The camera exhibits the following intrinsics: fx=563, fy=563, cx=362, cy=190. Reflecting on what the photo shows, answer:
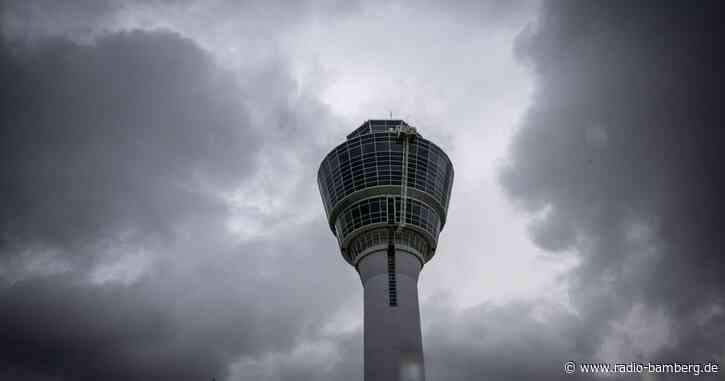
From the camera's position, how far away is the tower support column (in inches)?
3388

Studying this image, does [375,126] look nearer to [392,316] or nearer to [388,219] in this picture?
[388,219]

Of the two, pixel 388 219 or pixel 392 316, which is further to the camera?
pixel 388 219

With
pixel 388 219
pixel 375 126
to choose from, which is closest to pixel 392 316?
pixel 388 219

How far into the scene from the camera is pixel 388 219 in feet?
323

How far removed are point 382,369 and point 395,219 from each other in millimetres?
25838

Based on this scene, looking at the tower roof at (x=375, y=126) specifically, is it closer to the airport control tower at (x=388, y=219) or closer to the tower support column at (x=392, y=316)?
the airport control tower at (x=388, y=219)

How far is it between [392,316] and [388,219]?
1736 cm

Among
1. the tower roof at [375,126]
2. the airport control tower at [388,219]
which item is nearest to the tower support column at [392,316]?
the airport control tower at [388,219]

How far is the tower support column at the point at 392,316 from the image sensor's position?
282 ft

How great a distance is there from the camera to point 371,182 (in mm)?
102438

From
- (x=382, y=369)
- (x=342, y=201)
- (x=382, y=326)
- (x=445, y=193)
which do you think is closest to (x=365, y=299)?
(x=382, y=326)

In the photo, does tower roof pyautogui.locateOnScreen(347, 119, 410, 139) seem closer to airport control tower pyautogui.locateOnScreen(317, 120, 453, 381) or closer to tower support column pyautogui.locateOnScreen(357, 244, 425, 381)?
airport control tower pyautogui.locateOnScreen(317, 120, 453, 381)

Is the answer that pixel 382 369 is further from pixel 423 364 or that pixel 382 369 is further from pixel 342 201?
pixel 342 201

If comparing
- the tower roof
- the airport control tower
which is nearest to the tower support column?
the airport control tower
